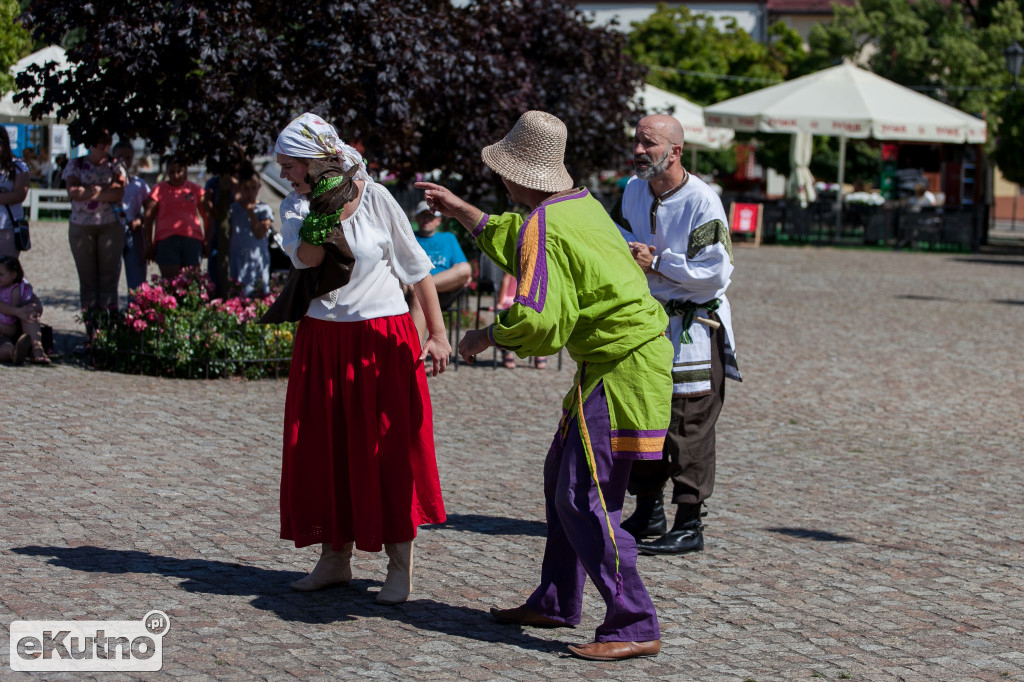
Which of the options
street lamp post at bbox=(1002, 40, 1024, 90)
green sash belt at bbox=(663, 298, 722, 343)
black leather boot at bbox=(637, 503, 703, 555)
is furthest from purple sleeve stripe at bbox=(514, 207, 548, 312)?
street lamp post at bbox=(1002, 40, 1024, 90)

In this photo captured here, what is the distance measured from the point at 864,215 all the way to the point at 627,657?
935 inches

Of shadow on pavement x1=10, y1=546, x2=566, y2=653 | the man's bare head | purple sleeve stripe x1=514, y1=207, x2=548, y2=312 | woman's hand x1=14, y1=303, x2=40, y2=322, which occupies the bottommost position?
shadow on pavement x1=10, y1=546, x2=566, y2=653

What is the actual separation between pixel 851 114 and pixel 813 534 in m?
18.7

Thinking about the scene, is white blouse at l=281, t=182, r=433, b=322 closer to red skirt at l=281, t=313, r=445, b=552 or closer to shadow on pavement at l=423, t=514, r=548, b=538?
red skirt at l=281, t=313, r=445, b=552

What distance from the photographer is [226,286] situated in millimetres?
11172

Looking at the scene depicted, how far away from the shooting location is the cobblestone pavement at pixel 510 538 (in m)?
4.47

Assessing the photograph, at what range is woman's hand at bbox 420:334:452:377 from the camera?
473 cm

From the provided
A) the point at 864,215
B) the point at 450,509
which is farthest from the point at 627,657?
the point at 864,215

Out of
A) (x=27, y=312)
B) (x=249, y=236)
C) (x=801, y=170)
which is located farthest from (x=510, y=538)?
(x=801, y=170)

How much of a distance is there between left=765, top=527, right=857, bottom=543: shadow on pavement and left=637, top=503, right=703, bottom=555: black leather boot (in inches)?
21.7

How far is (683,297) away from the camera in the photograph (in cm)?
569

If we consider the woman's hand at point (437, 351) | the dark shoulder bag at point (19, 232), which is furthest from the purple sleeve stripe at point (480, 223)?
the dark shoulder bag at point (19, 232)

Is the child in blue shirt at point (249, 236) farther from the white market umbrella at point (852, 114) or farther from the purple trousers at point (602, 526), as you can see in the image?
the white market umbrella at point (852, 114)

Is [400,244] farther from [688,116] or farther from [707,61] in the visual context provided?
[707,61]
